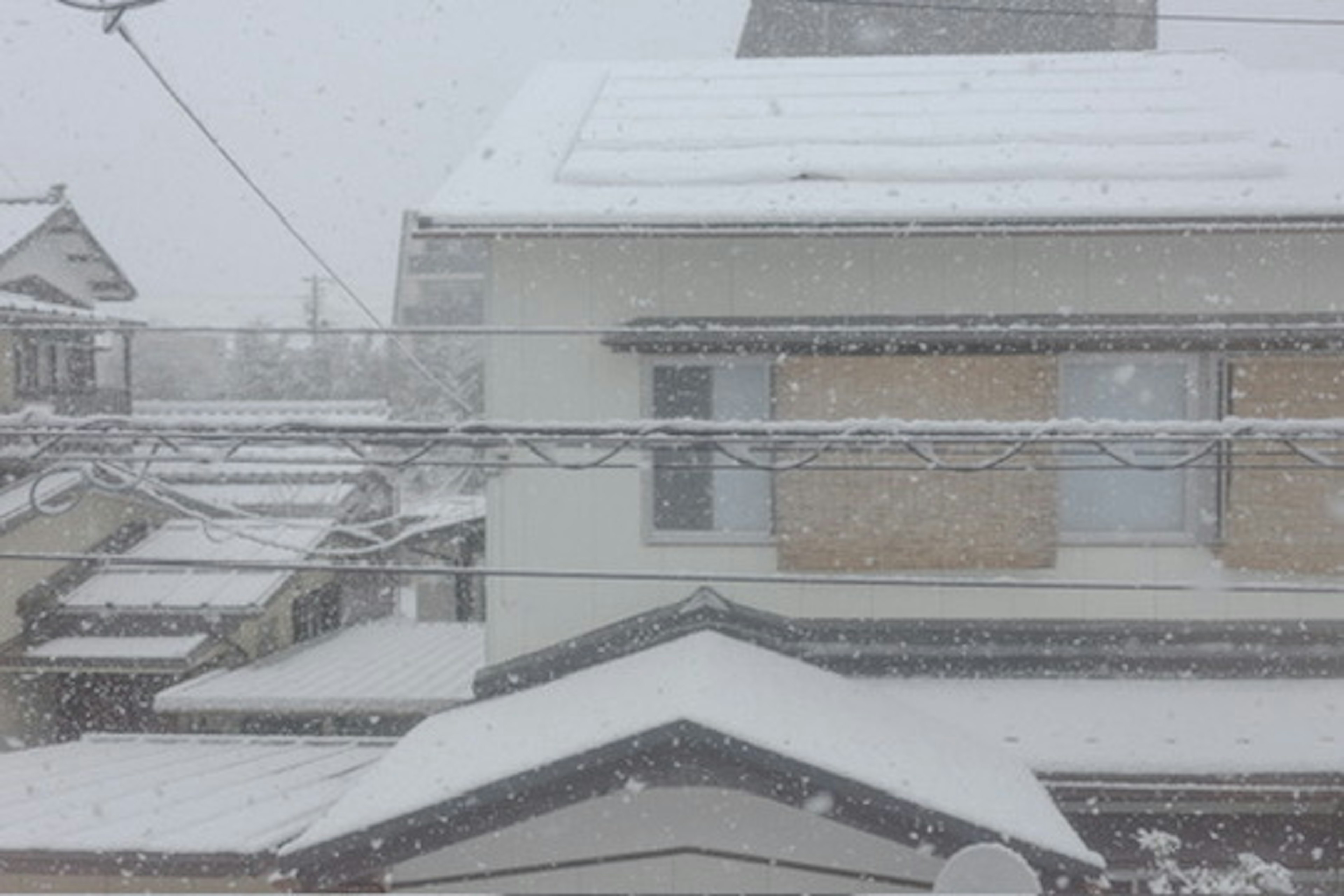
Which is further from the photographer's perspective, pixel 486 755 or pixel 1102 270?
pixel 1102 270

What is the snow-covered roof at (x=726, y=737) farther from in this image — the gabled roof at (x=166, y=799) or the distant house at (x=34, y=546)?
the distant house at (x=34, y=546)

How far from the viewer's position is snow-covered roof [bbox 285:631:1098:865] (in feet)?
Result: 19.2

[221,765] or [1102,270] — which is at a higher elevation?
[1102,270]

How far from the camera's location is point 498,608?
848cm

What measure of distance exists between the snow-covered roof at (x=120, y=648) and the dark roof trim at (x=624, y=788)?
7.58m

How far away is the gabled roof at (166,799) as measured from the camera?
23.2ft

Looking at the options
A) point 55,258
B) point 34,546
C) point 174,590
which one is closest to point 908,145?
point 174,590

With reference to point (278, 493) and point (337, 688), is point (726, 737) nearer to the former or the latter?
point (337, 688)

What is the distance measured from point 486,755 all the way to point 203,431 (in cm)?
258

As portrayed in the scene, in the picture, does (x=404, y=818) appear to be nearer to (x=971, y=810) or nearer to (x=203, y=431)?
(x=203, y=431)

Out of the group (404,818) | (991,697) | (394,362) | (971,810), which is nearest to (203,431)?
(404,818)

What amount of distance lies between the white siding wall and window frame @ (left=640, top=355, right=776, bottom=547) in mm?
45

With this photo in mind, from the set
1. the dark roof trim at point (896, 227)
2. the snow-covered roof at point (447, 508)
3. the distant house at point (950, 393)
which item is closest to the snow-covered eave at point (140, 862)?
the distant house at point (950, 393)

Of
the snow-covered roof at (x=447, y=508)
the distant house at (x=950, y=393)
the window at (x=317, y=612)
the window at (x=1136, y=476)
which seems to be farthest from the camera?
the snow-covered roof at (x=447, y=508)
